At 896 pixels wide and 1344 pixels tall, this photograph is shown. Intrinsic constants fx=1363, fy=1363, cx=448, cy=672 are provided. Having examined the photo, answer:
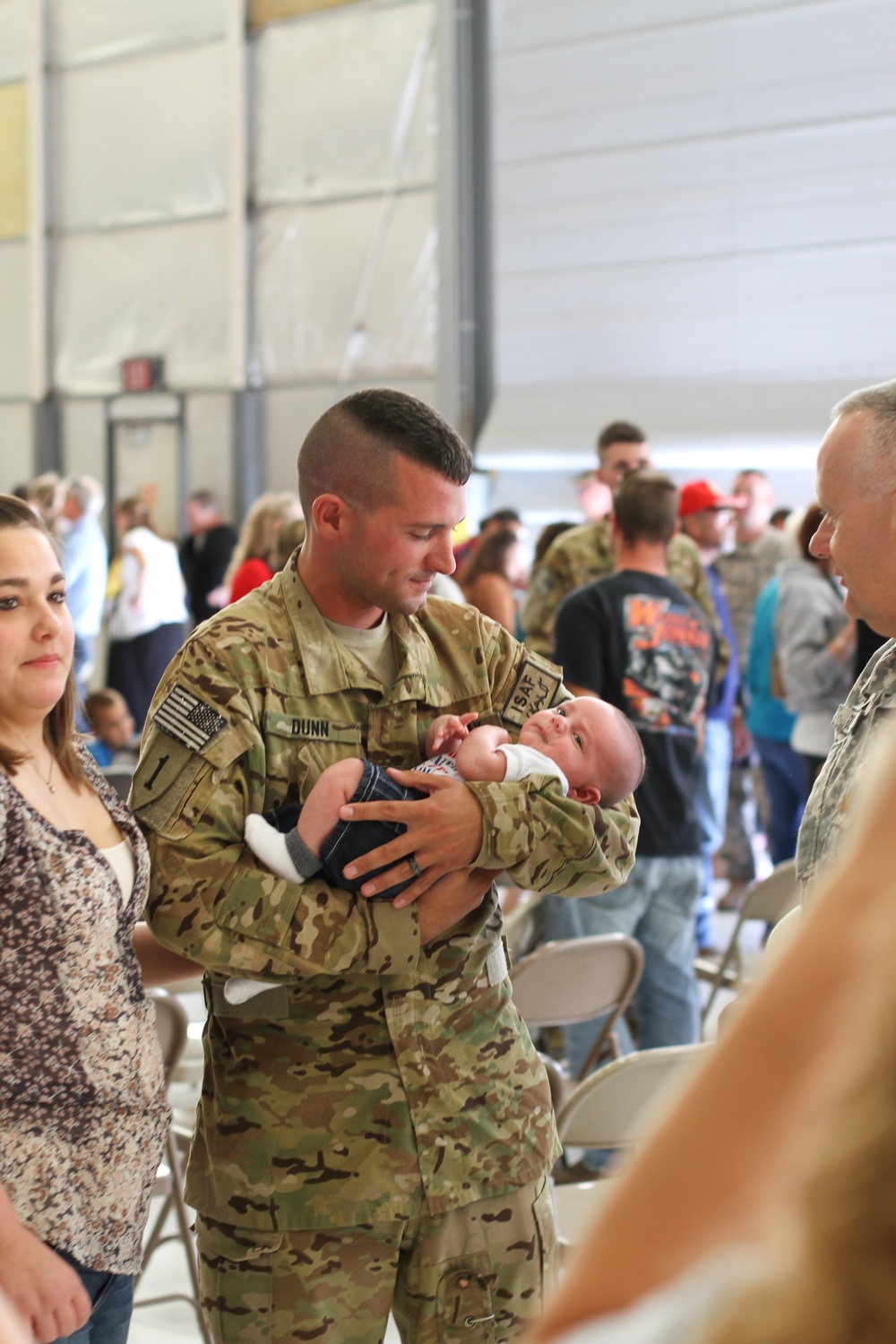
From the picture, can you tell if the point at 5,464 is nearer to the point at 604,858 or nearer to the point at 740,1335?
the point at 604,858

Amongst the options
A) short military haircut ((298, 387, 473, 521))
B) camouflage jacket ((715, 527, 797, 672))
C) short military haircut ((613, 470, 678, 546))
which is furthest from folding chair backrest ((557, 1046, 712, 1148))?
camouflage jacket ((715, 527, 797, 672))

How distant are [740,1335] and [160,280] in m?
13.3

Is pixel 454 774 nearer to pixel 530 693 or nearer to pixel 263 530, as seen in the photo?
pixel 530 693

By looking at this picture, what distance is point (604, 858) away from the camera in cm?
187

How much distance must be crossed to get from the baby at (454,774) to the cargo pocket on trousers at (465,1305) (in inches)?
19.5

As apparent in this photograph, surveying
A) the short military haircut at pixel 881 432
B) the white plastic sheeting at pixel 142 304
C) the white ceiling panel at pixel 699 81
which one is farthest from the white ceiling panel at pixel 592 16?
the short military haircut at pixel 881 432

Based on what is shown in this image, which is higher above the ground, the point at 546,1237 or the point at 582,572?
the point at 582,572

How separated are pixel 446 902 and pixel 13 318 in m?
13.2

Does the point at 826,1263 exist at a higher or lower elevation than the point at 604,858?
higher

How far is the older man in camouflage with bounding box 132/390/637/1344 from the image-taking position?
68.2 inches

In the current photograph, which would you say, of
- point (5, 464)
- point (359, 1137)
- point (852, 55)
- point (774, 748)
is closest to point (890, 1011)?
point (359, 1137)

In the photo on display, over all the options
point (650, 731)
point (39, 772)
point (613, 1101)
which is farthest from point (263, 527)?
point (39, 772)

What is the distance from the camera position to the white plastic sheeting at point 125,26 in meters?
12.3

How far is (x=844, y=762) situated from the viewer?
185 cm
